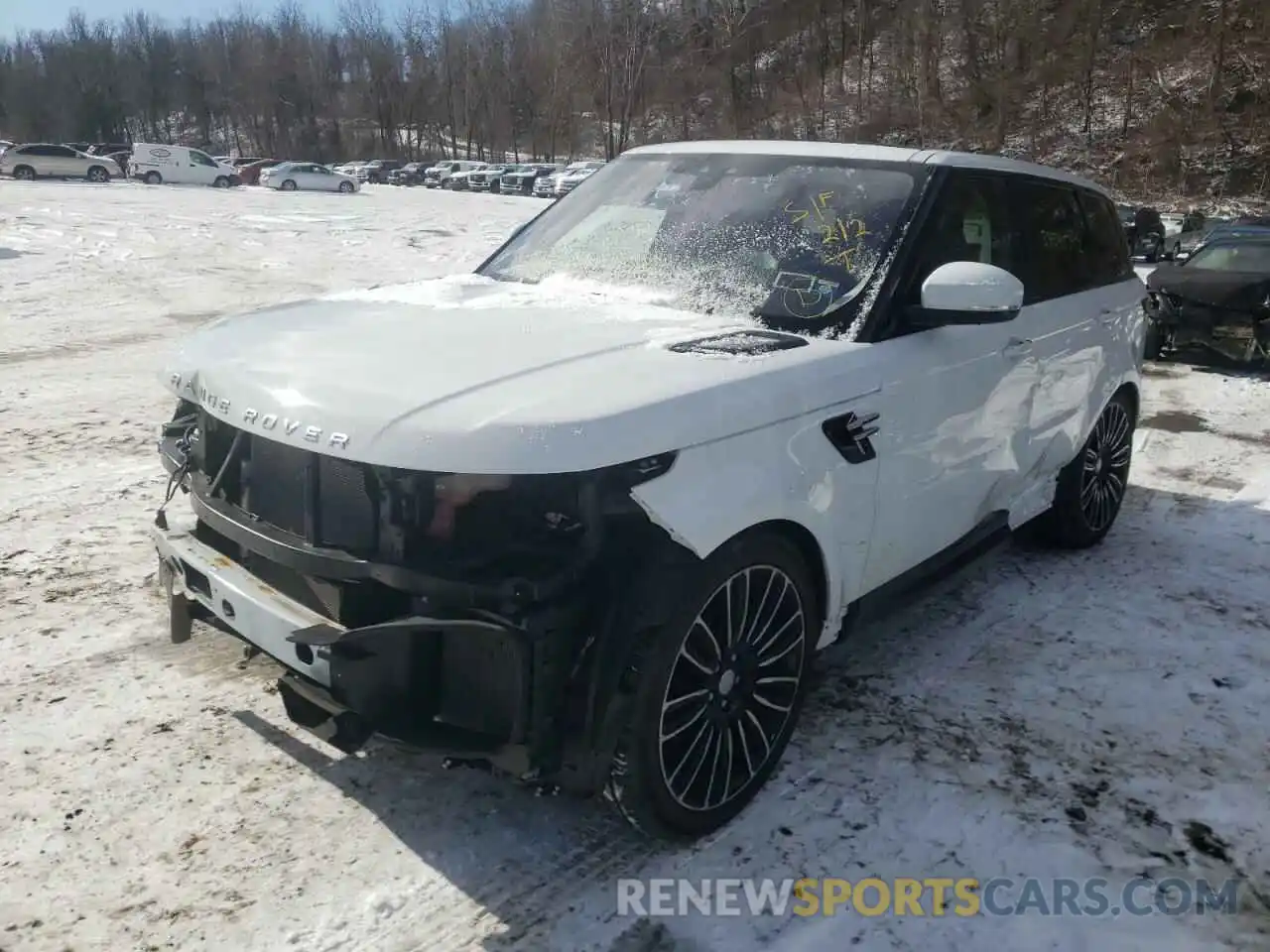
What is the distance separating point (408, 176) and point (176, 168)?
1274 cm

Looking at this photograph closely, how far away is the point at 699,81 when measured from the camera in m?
59.0

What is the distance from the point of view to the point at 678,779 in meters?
2.85

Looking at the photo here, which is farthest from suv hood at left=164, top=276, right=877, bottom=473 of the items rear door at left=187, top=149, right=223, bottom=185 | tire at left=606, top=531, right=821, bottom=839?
rear door at left=187, top=149, right=223, bottom=185

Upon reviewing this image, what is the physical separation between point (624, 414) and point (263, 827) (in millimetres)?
1655

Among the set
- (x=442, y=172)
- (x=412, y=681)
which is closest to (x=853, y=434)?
(x=412, y=681)

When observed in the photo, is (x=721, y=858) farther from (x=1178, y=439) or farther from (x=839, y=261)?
(x=1178, y=439)

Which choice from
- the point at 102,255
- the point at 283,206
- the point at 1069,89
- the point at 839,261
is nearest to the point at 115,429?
the point at 839,261

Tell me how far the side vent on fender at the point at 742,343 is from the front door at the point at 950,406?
0.33 meters

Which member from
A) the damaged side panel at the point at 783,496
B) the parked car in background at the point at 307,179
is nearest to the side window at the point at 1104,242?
the damaged side panel at the point at 783,496

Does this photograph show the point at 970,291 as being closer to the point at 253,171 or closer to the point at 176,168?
the point at 176,168

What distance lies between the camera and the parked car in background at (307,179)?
1602 inches

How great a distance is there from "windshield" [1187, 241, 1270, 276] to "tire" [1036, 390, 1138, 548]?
6805mm

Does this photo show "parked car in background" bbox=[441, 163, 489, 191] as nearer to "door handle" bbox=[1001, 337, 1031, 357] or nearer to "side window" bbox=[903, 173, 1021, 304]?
"side window" bbox=[903, 173, 1021, 304]

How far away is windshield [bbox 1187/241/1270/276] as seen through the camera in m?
11.0
